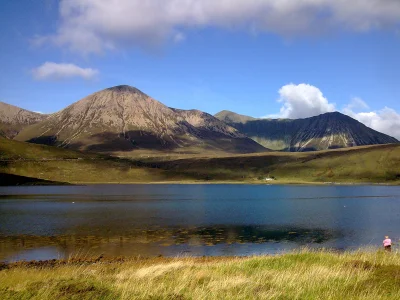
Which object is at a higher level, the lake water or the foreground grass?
the foreground grass

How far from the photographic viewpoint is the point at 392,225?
245 ft

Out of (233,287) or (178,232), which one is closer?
(233,287)

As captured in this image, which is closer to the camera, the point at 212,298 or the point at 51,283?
the point at 212,298

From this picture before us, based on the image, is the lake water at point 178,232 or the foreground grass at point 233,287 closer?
the foreground grass at point 233,287

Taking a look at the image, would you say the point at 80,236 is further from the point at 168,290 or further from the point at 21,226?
the point at 168,290

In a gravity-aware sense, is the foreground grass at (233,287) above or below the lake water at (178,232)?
above

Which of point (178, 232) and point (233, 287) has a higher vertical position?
point (233, 287)

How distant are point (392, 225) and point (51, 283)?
238 feet

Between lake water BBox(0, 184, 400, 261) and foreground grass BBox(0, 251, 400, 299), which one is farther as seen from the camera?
lake water BBox(0, 184, 400, 261)

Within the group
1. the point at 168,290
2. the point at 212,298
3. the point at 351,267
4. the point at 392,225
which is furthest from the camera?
the point at 392,225

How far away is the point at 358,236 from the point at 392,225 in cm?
1737

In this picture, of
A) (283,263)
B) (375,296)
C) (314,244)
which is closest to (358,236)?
(314,244)

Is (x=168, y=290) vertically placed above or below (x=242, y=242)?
above

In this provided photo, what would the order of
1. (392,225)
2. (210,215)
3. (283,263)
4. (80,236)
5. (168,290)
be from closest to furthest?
(168,290) → (283,263) → (80,236) → (392,225) → (210,215)
